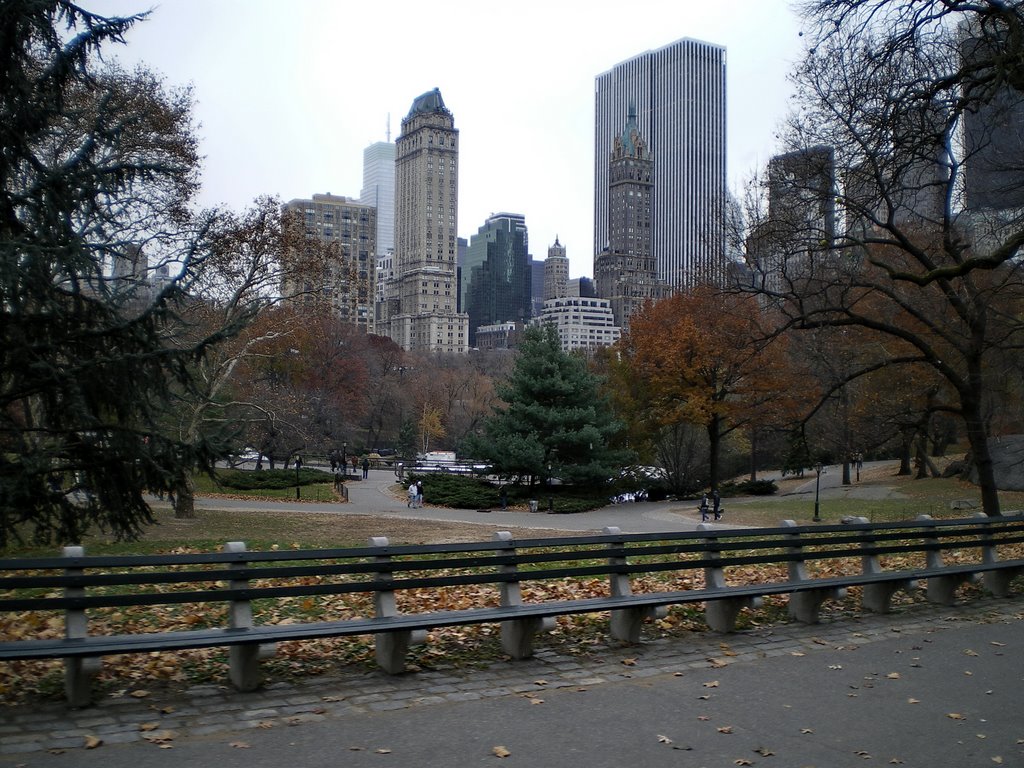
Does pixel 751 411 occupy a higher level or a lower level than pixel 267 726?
higher

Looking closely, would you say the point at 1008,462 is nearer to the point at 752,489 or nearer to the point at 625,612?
the point at 752,489

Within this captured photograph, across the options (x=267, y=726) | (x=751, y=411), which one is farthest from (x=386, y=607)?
(x=751, y=411)

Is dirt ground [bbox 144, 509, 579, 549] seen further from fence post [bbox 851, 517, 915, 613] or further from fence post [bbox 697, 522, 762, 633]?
fence post [bbox 697, 522, 762, 633]

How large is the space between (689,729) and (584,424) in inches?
1524

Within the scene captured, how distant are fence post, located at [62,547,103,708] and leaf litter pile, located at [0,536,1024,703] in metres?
0.35

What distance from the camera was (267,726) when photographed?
20.5 ft

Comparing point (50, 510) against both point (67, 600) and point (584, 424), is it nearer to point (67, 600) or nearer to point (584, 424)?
point (67, 600)

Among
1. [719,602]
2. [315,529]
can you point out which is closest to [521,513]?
[315,529]

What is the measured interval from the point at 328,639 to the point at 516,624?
5.76 ft

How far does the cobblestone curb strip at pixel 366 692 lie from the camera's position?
5.96 metres

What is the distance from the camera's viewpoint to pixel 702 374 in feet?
158

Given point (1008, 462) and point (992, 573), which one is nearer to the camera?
point (992, 573)

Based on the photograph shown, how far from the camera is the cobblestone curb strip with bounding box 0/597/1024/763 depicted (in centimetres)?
596

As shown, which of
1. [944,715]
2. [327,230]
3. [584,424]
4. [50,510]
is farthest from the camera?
[327,230]
